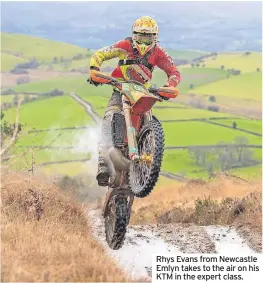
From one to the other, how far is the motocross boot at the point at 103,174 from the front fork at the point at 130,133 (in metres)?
0.87

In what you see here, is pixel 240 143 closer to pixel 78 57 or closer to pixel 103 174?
pixel 78 57

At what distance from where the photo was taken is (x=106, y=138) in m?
9.31

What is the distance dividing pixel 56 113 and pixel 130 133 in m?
47.9

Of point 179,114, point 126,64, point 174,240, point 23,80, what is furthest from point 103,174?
point 23,80

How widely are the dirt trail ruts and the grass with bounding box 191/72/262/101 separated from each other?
63.6 meters

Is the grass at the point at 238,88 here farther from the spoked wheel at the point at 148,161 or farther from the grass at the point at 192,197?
the spoked wheel at the point at 148,161

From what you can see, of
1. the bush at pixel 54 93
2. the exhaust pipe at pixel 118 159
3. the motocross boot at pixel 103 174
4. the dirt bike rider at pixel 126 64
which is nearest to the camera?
the exhaust pipe at pixel 118 159

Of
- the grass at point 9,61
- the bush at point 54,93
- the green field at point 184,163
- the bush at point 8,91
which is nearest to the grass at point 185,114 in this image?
the green field at point 184,163

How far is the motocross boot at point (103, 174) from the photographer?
937 centimetres

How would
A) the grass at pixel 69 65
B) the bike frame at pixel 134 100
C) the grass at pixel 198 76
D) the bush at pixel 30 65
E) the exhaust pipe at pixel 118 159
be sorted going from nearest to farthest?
the bike frame at pixel 134 100 → the exhaust pipe at pixel 118 159 → the grass at pixel 198 76 → the grass at pixel 69 65 → the bush at pixel 30 65

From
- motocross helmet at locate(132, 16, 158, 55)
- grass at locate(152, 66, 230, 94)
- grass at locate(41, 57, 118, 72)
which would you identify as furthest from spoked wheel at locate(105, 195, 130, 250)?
grass at locate(41, 57, 118, 72)

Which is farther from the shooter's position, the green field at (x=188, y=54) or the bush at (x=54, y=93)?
the green field at (x=188, y=54)

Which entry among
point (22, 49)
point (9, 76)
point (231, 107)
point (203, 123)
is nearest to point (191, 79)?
point (231, 107)

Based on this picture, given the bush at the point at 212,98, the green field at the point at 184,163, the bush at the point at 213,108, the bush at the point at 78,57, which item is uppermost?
the bush at the point at 78,57
